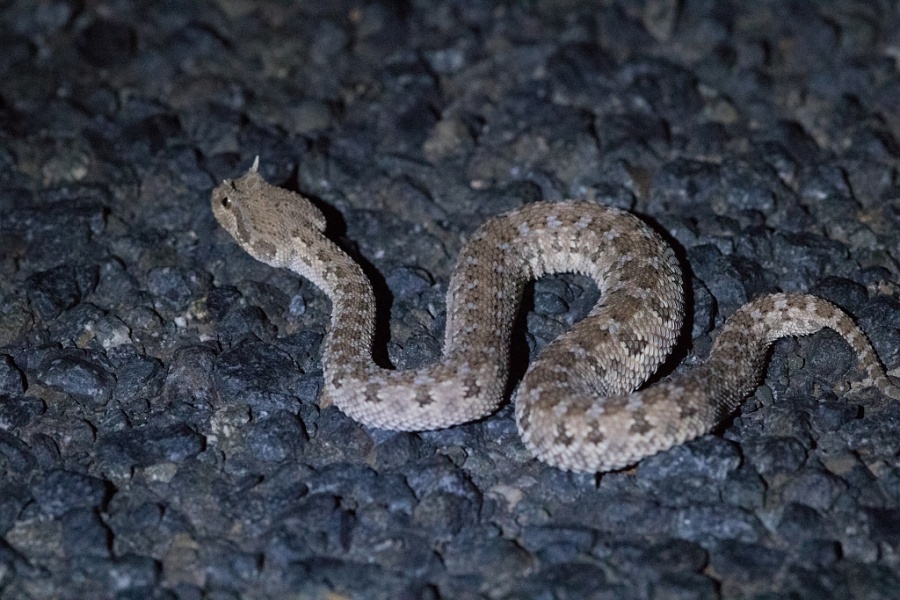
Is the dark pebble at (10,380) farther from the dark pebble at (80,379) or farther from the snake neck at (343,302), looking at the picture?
the snake neck at (343,302)

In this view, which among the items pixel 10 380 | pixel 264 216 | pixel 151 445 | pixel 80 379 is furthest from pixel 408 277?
pixel 10 380

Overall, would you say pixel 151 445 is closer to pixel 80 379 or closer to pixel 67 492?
pixel 67 492

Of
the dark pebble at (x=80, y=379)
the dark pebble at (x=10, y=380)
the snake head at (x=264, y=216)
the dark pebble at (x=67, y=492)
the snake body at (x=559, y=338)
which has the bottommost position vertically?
the dark pebble at (x=10, y=380)

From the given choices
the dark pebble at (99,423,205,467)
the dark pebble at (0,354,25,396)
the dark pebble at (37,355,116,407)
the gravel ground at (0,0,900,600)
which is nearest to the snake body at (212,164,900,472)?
the gravel ground at (0,0,900,600)

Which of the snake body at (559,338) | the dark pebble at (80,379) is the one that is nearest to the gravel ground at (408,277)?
the dark pebble at (80,379)

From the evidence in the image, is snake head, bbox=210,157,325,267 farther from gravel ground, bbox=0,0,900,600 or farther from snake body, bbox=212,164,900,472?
gravel ground, bbox=0,0,900,600
